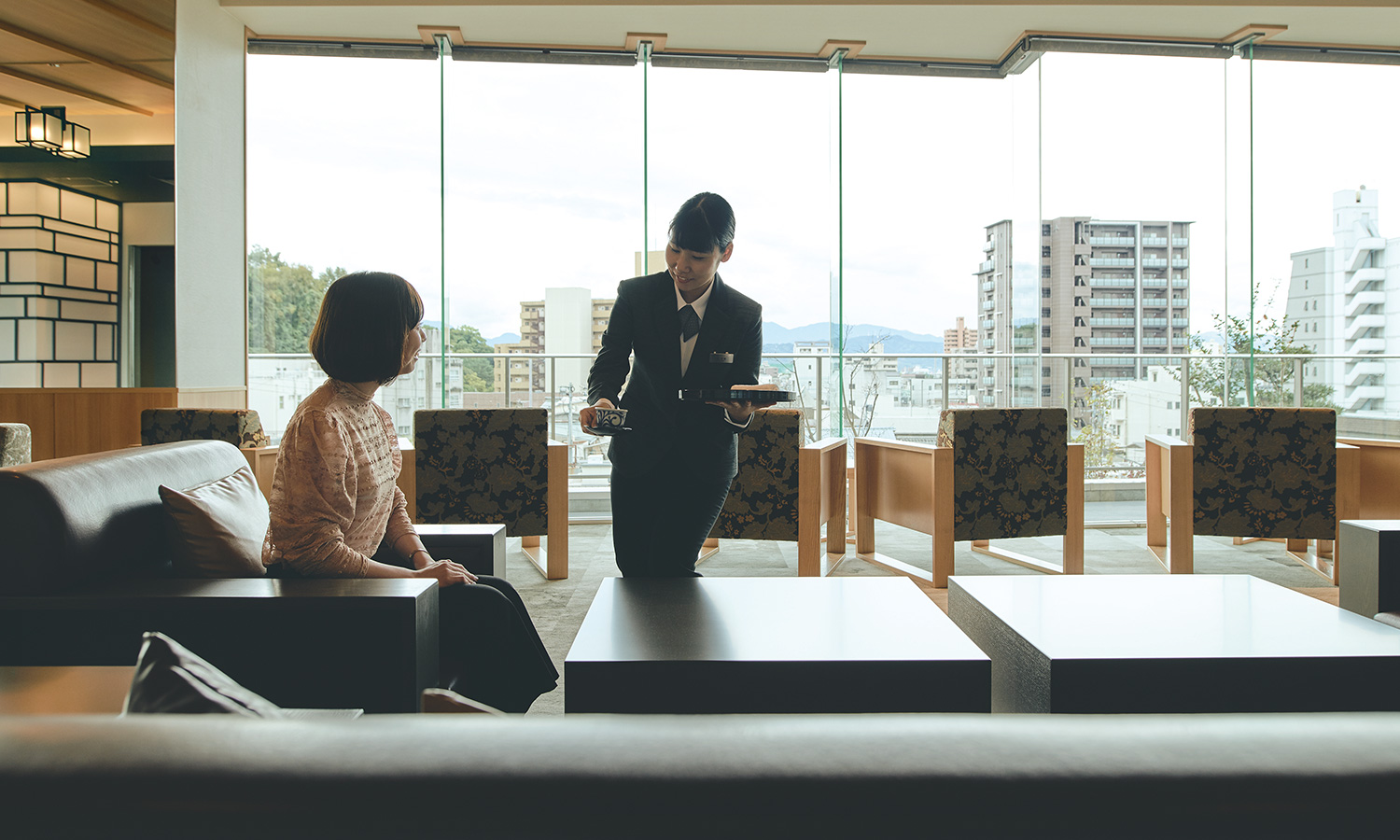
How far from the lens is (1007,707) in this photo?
1579 mm

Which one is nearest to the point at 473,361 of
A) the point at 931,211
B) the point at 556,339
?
the point at 556,339

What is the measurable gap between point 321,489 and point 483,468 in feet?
7.33

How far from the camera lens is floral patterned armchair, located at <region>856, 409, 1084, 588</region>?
11.7ft

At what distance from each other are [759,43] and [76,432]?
4.50 meters

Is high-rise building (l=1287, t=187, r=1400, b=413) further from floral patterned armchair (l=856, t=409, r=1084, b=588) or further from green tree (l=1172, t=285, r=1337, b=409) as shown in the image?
floral patterned armchair (l=856, t=409, r=1084, b=588)

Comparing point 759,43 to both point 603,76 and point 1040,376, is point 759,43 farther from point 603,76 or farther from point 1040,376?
point 1040,376

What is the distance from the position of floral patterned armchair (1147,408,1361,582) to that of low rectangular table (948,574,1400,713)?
6.82 feet

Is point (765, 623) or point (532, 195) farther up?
point (532, 195)

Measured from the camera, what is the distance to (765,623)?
1.55 m

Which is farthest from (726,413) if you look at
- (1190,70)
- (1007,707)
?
(1190,70)

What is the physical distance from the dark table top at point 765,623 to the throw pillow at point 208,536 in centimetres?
65

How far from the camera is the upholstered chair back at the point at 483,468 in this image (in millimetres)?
3631

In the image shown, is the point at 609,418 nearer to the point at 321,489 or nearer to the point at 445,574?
the point at 445,574

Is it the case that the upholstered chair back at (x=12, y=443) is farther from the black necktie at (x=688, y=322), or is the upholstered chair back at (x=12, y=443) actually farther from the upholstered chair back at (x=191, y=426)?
the black necktie at (x=688, y=322)
